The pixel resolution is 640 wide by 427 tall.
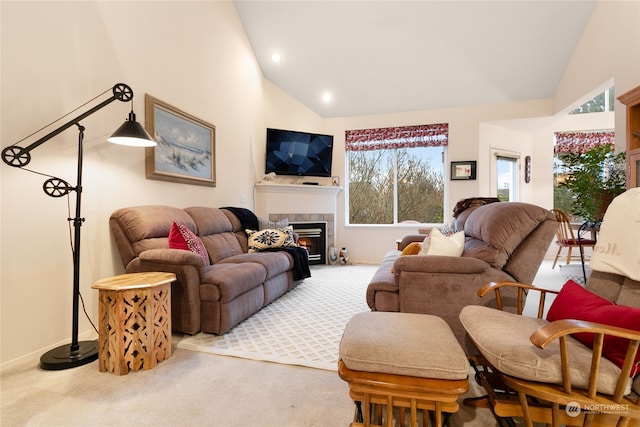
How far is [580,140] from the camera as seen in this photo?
558 cm

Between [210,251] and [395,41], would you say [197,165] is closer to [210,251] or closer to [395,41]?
[210,251]

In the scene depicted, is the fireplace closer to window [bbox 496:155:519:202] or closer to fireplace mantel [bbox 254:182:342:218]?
fireplace mantel [bbox 254:182:342:218]

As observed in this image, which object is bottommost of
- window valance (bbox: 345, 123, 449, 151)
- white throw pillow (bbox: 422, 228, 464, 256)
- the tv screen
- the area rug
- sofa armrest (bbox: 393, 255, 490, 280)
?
the area rug

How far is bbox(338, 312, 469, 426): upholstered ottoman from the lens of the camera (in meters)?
1.10

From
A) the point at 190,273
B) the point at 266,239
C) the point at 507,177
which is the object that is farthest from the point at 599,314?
the point at 507,177

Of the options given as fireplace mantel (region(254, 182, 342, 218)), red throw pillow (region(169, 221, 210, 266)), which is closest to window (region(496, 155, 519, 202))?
fireplace mantel (region(254, 182, 342, 218))

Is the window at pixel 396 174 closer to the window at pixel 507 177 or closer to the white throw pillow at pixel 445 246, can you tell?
the window at pixel 507 177

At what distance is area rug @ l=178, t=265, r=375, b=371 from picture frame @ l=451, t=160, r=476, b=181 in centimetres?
277

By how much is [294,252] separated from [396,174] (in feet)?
9.59

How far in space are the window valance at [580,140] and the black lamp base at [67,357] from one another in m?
7.14

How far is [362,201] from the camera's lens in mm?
5844

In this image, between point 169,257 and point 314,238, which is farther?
point 314,238

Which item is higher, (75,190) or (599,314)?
(75,190)

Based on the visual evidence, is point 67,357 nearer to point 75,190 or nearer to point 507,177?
point 75,190
